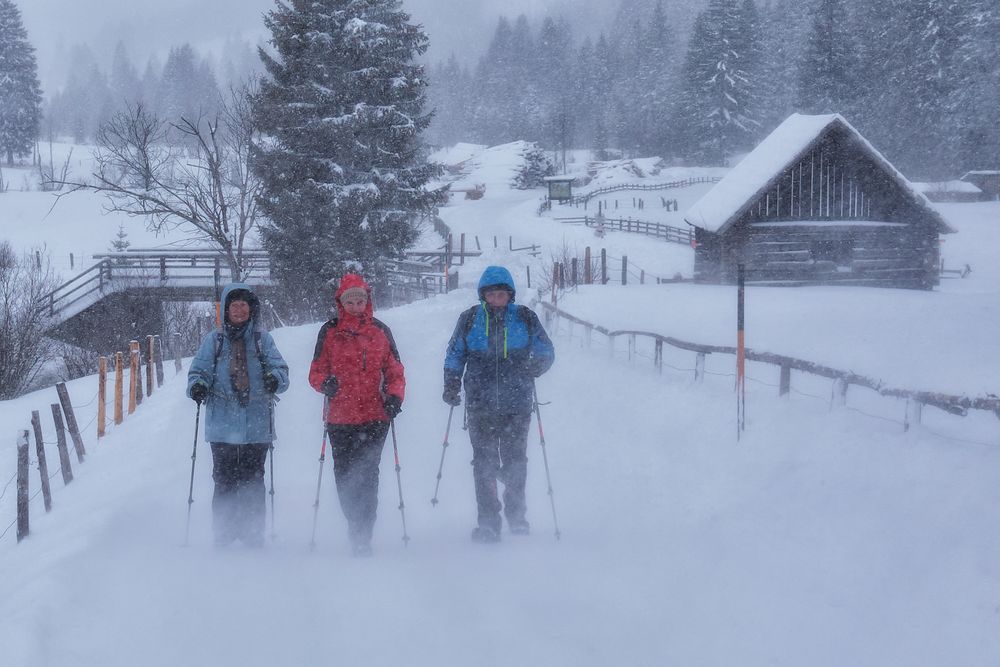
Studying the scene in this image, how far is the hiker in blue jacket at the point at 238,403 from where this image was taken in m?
5.67

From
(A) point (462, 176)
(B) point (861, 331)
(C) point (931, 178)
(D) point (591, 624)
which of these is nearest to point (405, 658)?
(D) point (591, 624)

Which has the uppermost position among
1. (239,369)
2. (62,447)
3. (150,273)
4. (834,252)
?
(834,252)

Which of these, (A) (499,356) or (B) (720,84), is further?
(B) (720,84)

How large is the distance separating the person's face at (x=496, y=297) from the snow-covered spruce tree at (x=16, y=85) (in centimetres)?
7848

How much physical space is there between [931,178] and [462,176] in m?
43.4

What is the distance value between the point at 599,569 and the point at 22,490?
5.34 metres

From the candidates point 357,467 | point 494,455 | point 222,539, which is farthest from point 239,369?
point 494,455

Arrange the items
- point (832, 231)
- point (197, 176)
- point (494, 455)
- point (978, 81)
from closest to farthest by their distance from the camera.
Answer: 1. point (494, 455)
2. point (197, 176)
3. point (978, 81)
4. point (832, 231)

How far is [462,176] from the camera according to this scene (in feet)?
270

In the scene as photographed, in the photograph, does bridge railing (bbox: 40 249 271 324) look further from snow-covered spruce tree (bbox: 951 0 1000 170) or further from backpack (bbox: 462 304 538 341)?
backpack (bbox: 462 304 538 341)

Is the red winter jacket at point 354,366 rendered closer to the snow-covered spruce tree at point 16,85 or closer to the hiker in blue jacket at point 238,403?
the hiker in blue jacket at point 238,403

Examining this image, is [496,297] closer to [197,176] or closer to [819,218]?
[197,176]

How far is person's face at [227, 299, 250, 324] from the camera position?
5629 mm

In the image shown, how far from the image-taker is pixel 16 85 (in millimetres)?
70062
